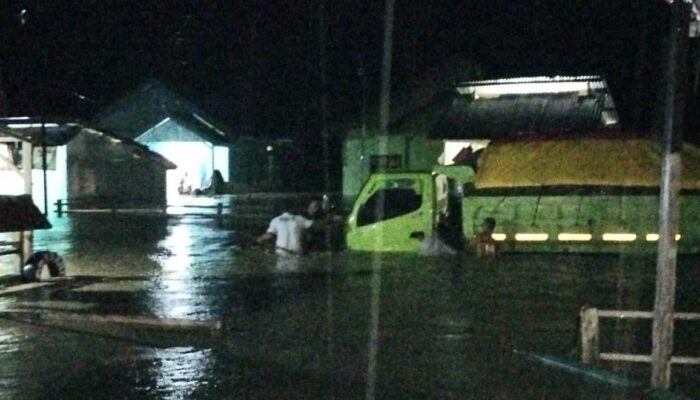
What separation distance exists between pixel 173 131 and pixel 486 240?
41.4m

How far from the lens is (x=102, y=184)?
49.4 meters

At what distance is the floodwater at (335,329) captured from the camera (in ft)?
32.4

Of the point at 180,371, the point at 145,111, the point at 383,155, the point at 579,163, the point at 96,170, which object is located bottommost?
the point at 180,371

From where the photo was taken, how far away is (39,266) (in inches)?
707

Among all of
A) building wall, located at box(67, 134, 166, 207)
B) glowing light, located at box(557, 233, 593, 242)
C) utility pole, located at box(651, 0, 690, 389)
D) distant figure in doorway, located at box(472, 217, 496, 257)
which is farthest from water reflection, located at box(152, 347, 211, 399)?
building wall, located at box(67, 134, 166, 207)

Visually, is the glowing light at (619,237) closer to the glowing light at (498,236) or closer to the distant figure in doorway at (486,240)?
the glowing light at (498,236)

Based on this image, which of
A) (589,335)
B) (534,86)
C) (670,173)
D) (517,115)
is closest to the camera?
(670,173)

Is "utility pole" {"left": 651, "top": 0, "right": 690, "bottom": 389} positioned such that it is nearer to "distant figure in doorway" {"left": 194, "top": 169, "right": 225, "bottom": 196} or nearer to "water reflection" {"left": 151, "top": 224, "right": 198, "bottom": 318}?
"water reflection" {"left": 151, "top": 224, "right": 198, "bottom": 318}

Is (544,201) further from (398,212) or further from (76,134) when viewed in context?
(76,134)

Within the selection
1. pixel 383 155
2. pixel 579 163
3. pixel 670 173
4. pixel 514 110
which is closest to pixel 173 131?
pixel 383 155

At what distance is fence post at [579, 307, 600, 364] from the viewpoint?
10.1 metres

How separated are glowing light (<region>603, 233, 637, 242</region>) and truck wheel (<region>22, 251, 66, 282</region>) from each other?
9.92 m

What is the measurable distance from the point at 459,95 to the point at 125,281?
22.8 meters

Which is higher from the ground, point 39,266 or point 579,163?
point 579,163
